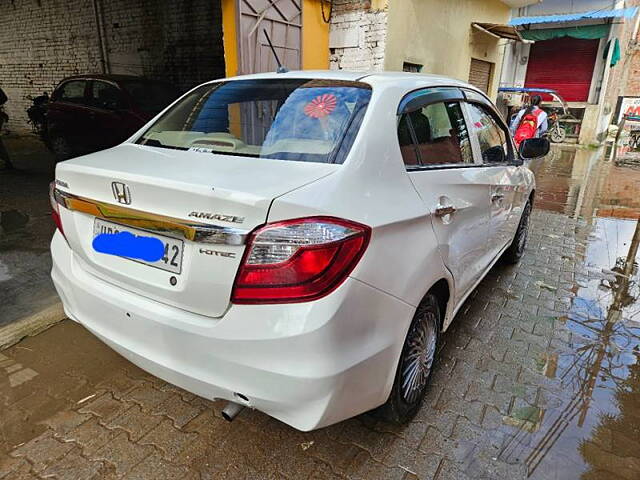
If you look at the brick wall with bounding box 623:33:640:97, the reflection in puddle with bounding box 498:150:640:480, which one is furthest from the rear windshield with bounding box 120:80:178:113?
the brick wall with bounding box 623:33:640:97

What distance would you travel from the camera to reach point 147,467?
185cm

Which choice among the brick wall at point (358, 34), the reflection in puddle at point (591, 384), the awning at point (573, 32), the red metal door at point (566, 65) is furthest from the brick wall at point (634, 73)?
the reflection in puddle at point (591, 384)

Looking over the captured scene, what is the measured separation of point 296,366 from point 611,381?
217 cm

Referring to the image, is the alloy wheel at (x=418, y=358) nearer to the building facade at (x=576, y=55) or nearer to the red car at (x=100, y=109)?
the red car at (x=100, y=109)

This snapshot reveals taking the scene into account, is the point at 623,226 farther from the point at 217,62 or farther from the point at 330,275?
the point at 217,62

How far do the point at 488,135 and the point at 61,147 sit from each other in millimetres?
7975

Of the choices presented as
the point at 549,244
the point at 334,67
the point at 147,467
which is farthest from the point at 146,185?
the point at 334,67

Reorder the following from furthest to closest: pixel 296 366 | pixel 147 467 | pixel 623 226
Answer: pixel 623 226
pixel 147 467
pixel 296 366

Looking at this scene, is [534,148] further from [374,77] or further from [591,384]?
[374,77]

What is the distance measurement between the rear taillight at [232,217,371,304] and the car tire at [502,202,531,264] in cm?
309

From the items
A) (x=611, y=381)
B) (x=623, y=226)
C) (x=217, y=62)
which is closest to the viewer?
(x=611, y=381)

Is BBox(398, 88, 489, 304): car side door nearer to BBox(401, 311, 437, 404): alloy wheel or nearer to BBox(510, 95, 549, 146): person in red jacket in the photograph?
BBox(401, 311, 437, 404): alloy wheel

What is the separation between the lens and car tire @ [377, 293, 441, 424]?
1926 mm

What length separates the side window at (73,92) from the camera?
7551mm
